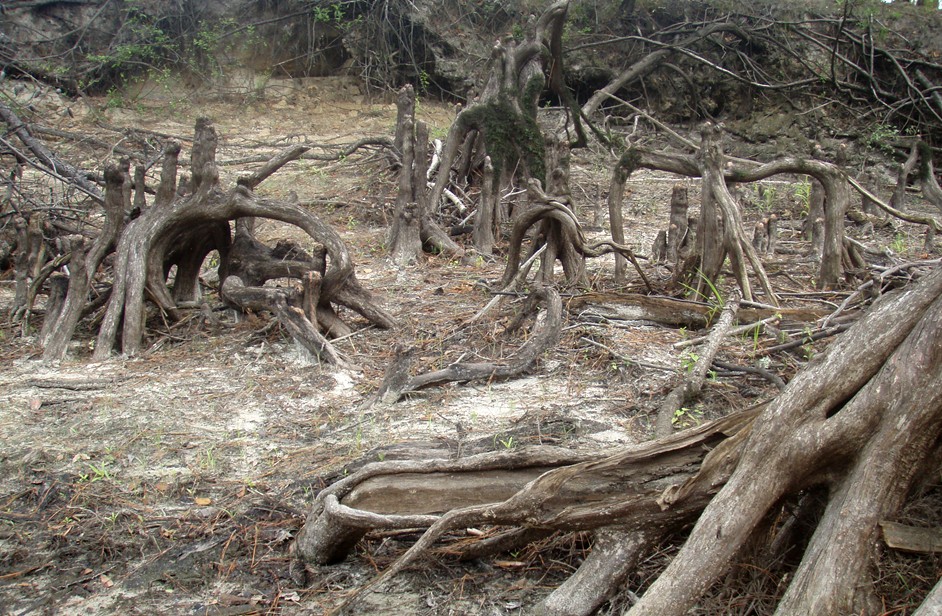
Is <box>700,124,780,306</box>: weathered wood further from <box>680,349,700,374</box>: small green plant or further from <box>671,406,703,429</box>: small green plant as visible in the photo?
<box>671,406,703,429</box>: small green plant

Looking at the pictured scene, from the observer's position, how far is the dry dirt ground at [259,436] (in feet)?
10.1

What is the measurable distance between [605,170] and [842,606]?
31.4ft

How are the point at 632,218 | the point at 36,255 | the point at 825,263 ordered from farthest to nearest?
1. the point at 632,218
2. the point at 36,255
3. the point at 825,263

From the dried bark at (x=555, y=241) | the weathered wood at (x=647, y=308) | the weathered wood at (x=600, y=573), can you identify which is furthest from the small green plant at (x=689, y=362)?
the weathered wood at (x=600, y=573)

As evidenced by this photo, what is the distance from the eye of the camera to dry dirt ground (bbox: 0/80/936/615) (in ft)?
10.1

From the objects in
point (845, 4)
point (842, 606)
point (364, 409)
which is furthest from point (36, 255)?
point (845, 4)

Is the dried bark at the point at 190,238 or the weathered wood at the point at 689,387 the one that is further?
the dried bark at the point at 190,238

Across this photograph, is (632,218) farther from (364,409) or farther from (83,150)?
(83,150)

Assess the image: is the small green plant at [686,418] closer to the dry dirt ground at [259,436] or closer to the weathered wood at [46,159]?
the dry dirt ground at [259,436]

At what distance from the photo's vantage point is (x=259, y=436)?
423 cm

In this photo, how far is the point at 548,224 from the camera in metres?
6.09

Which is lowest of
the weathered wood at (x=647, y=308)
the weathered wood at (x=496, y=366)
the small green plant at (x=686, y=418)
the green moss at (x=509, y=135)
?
the small green plant at (x=686, y=418)

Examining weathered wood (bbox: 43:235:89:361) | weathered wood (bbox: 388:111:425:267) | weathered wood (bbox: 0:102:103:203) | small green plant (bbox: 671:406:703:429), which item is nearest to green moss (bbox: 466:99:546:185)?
weathered wood (bbox: 388:111:425:267)

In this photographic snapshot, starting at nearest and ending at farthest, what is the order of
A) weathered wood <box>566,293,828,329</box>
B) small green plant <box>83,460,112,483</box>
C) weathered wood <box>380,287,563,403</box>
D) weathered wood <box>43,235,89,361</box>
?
small green plant <box>83,460,112,483</box> → weathered wood <box>380,287,563,403</box> → weathered wood <box>566,293,828,329</box> → weathered wood <box>43,235,89,361</box>
